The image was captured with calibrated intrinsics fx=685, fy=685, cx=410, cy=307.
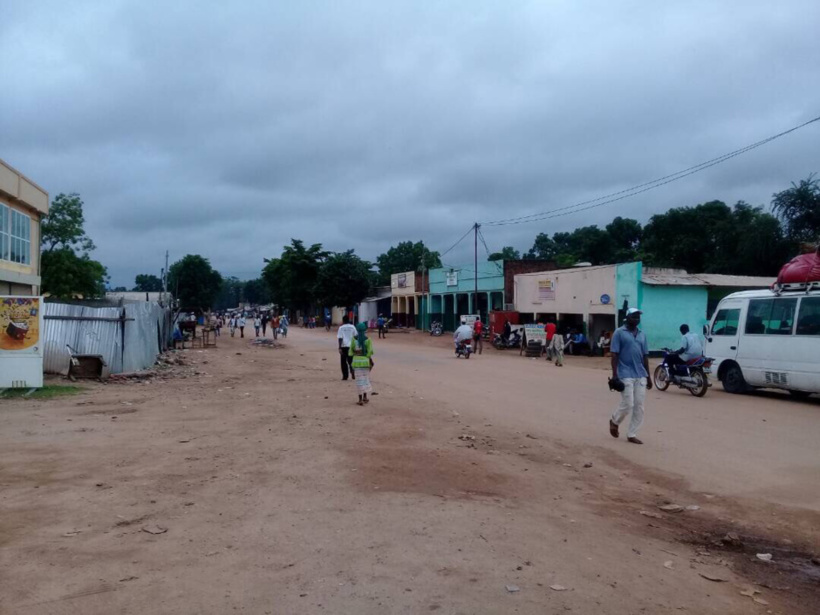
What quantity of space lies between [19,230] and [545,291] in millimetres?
24309

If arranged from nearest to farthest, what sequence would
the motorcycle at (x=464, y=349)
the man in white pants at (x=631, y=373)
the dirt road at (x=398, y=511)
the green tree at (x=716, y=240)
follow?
the dirt road at (x=398, y=511), the man in white pants at (x=631, y=373), the motorcycle at (x=464, y=349), the green tree at (x=716, y=240)

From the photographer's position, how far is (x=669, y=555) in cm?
518

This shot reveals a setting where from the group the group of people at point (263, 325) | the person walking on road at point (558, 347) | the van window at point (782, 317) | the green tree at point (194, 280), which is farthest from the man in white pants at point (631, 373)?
the green tree at point (194, 280)

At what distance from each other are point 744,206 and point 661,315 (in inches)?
1075

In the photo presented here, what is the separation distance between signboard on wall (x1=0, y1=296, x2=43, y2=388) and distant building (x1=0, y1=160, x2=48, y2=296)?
24.0 ft

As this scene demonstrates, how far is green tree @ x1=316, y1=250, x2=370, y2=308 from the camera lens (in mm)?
64938

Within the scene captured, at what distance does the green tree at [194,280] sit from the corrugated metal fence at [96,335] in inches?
2428

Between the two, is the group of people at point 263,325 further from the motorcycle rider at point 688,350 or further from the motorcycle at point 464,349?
the motorcycle rider at point 688,350

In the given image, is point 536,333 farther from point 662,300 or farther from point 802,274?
point 802,274

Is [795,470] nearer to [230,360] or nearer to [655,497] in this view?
[655,497]

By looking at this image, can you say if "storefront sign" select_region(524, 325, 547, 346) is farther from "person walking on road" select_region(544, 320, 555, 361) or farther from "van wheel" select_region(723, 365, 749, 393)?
"van wheel" select_region(723, 365, 749, 393)

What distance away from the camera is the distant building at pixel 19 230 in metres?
21.0

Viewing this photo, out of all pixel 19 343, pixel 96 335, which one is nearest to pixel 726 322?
pixel 96 335

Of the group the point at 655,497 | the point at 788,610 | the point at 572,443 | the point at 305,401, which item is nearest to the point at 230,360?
the point at 305,401
